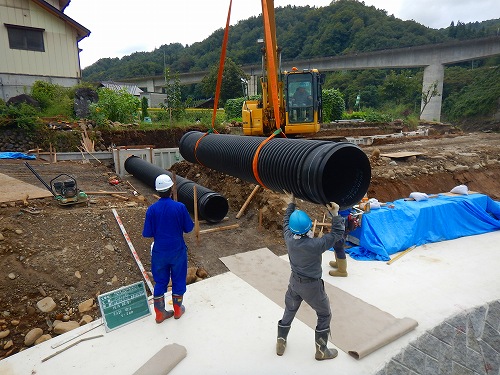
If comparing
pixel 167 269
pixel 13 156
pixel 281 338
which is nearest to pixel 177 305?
pixel 167 269

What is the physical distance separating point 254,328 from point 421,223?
12.7 feet

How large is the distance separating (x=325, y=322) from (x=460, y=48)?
1267 inches

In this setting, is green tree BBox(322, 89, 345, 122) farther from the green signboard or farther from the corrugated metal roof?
the green signboard

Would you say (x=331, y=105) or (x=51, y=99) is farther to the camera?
(x=331, y=105)

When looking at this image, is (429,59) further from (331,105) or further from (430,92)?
(331,105)

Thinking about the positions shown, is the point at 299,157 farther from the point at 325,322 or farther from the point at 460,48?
the point at 460,48

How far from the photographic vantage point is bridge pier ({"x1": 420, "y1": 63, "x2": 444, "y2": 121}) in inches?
1099

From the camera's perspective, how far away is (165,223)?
133 inches

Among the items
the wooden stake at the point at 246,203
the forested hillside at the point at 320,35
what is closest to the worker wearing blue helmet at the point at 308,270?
the wooden stake at the point at 246,203

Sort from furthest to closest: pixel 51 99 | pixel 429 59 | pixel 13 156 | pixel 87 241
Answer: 1. pixel 429 59
2. pixel 51 99
3. pixel 13 156
4. pixel 87 241

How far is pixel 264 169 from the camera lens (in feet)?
14.3

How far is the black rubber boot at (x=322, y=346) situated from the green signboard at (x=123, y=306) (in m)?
Result: 1.93

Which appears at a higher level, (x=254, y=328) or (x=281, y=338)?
(x=281, y=338)

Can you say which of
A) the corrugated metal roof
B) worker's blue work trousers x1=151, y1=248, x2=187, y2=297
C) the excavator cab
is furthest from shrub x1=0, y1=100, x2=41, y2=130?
the corrugated metal roof
